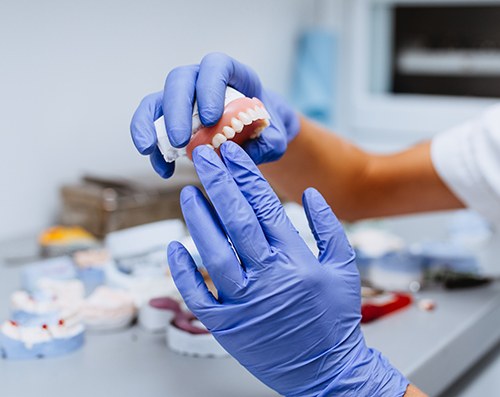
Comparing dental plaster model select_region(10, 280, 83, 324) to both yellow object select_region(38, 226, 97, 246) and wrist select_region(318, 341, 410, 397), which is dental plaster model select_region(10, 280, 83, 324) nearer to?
yellow object select_region(38, 226, 97, 246)

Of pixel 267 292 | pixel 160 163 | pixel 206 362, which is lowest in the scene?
pixel 206 362

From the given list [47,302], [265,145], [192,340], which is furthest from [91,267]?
[265,145]

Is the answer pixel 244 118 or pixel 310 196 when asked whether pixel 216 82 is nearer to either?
pixel 244 118

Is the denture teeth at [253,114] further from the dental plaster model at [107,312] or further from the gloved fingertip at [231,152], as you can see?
the dental plaster model at [107,312]

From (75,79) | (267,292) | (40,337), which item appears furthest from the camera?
(75,79)

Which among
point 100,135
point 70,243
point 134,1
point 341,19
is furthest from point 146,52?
point 341,19

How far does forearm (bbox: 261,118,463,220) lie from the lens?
1.29 meters

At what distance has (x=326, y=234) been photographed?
0.84 metres

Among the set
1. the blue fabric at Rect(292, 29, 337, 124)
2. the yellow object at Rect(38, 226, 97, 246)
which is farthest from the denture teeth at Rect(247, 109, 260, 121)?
the blue fabric at Rect(292, 29, 337, 124)

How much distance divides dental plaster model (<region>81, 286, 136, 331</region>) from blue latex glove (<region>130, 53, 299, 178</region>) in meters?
0.26

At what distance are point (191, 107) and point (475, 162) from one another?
627mm

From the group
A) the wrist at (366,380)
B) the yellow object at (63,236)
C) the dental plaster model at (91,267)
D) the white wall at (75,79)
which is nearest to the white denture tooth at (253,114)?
the wrist at (366,380)

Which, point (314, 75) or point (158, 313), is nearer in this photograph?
point (158, 313)

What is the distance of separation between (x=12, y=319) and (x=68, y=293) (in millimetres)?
101
